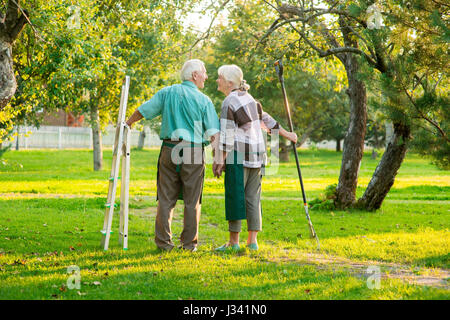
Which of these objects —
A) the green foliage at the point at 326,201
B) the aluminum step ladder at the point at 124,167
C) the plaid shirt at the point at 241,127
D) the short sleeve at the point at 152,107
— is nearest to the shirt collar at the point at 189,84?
the short sleeve at the point at 152,107

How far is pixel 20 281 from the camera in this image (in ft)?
16.2

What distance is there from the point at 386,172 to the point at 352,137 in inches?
46.2

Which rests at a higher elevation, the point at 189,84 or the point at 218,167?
the point at 189,84

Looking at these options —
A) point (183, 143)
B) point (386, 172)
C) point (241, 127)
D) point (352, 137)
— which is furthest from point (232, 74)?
point (352, 137)

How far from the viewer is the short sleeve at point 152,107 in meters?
6.34

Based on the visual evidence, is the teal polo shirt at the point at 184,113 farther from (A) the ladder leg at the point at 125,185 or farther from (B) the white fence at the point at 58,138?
(B) the white fence at the point at 58,138

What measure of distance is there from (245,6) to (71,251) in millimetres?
8008

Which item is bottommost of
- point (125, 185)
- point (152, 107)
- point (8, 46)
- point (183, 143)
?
point (125, 185)

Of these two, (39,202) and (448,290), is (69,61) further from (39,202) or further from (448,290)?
(448,290)

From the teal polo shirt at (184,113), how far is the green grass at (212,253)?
139 centimetres

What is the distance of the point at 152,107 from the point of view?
6371mm

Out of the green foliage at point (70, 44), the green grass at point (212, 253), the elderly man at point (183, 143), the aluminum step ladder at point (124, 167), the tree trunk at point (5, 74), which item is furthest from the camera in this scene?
the green foliage at point (70, 44)

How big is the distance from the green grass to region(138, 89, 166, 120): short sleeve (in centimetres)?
162

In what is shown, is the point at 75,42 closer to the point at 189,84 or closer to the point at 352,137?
the point at 189,84
